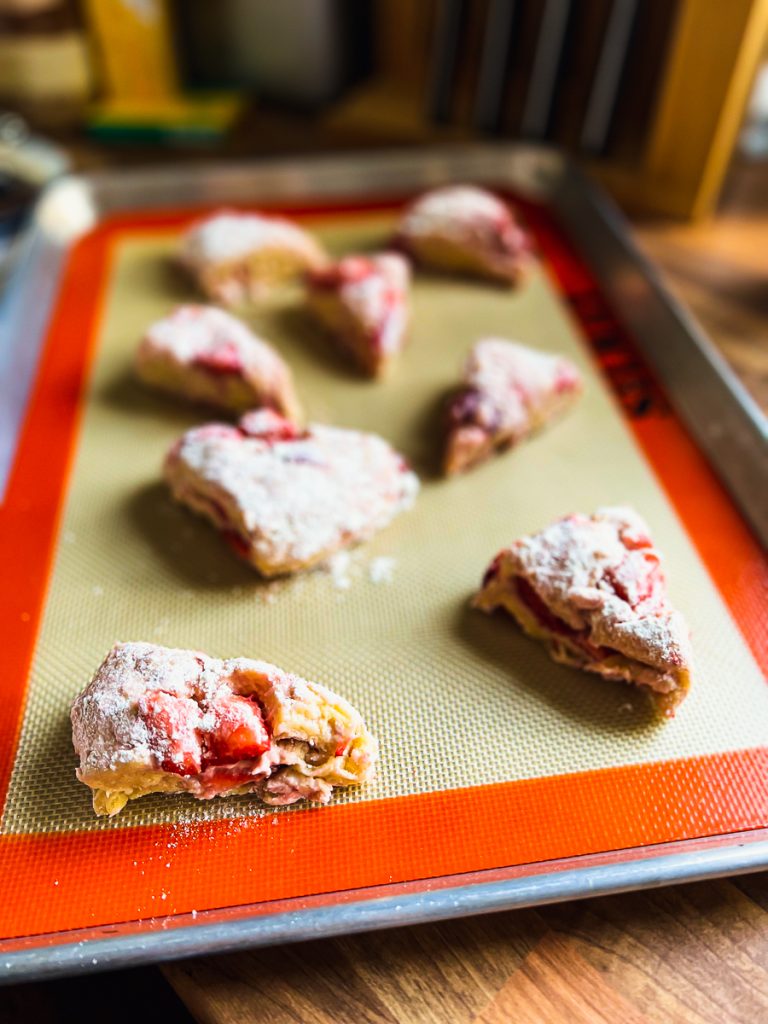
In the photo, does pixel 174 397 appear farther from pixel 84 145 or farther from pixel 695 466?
pixel 84 145

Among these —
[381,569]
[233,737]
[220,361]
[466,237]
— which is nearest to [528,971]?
[233,737]

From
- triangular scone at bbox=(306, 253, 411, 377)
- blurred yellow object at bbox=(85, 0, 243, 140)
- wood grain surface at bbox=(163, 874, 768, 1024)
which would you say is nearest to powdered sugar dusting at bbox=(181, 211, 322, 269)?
triangular scone at bbox=(306, 253, 411, 377)

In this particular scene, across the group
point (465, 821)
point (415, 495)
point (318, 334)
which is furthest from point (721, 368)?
point (465, 821)

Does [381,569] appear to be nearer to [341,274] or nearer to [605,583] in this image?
[605,583]

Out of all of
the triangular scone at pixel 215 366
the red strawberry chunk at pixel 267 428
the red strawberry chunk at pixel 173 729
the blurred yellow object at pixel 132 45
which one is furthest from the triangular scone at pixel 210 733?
the blurred yellow object at pixel 132 45

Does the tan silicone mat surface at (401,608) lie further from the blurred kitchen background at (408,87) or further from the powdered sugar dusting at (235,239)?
the blurred kitchen background at (408,87)
